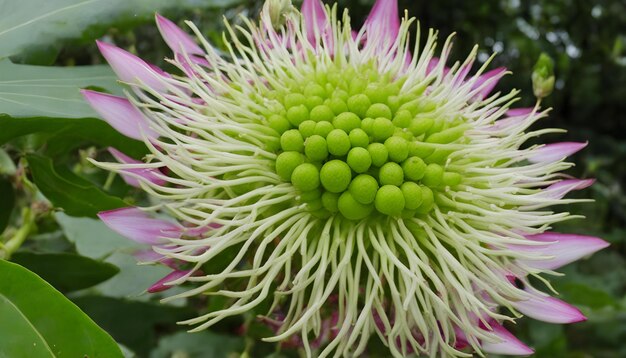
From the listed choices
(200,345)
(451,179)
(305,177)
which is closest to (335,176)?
(305,177)

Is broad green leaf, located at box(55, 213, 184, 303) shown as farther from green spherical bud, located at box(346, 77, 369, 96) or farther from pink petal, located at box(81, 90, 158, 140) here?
green spherical bud, located at box(346, 77, 369, 96)

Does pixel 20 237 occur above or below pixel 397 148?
below

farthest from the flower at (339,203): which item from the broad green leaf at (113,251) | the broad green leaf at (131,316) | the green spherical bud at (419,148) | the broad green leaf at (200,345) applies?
the broad green leaf at (200,345)

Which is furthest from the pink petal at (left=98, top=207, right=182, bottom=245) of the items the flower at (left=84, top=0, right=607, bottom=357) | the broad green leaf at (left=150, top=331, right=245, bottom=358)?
the broad green leaf at (left=150, top=331, right=245, bottom=358)

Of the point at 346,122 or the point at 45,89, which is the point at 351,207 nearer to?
the point at 346,122

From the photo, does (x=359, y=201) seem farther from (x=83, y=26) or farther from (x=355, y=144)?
(x=83, y=26)

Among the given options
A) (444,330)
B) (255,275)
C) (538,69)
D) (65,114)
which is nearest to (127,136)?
(65,114)

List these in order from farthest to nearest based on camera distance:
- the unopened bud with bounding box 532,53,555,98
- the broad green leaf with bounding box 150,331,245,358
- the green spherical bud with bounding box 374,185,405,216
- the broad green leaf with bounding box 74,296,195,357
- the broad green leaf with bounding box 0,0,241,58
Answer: the broad green leaf with bounding box 150,331,245,358 < the broad green leaf with bounding box 74,296,195,357 < the unopened bud with bounding box 532,53,555,98 < the broad green leaf with bounding box 0,0,241,58 < the green spherical bud with bounding box 374,185,405,216
